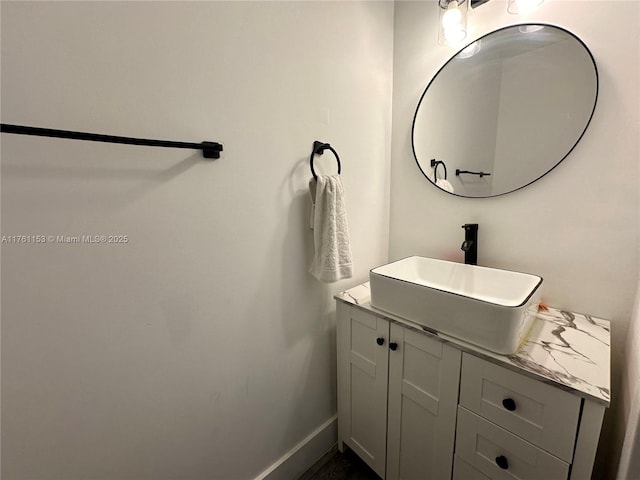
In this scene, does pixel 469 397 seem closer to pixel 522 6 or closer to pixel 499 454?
pixel 499 454

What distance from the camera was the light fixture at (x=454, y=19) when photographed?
100 centimetres

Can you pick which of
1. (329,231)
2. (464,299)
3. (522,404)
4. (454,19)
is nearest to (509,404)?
(522,404)

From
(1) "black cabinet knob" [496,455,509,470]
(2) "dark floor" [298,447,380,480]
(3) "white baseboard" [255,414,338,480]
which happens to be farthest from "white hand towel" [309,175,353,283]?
(2) "dark floor" [298,447,380,480]

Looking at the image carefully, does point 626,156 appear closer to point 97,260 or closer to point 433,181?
point 433,181

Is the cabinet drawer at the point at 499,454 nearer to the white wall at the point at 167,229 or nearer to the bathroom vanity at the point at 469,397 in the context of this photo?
the bathroom vanity at the point at 469,397

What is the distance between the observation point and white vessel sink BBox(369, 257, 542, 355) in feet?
2.31

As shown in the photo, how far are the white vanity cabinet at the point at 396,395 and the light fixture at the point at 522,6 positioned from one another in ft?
3.95

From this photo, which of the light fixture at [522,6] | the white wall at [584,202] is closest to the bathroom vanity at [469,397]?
the white wall at [584,202]

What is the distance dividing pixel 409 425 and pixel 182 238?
3.43ft

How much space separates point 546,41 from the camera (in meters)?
0.92

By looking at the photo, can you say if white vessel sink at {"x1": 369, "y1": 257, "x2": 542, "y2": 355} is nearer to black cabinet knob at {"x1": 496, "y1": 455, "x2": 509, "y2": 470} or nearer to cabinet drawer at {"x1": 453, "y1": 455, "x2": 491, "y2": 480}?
black cabinet knob at {"x1": 496, "y1": 455, "x2": 509, "y2": 470}

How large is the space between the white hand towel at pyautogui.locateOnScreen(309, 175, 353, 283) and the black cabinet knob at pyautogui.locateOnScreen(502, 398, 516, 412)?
0.59 m

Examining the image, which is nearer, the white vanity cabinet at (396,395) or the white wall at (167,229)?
the white wall at (167,229)

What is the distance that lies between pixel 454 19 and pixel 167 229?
4.37 ft
